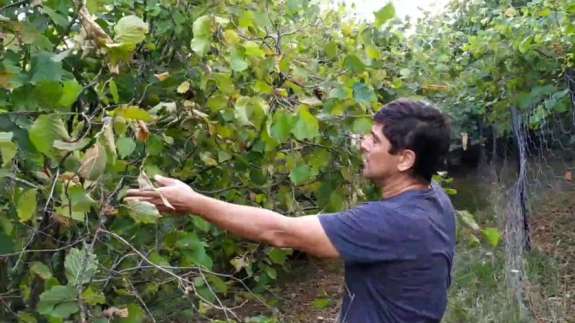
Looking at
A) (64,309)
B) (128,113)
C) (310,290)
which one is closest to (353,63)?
(128,113)

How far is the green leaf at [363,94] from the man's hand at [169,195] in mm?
875

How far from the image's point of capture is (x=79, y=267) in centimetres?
208

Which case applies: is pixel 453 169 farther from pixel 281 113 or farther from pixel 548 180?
pixel 281 113

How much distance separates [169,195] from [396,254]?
2.13ft

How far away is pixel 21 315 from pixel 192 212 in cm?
73

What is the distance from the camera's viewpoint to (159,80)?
3.09 m

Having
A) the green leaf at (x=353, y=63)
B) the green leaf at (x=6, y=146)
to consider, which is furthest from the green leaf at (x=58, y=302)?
the green leaf at (x=353, y=63)

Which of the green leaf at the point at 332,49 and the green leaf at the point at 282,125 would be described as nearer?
the green leaf at the point at 282,125

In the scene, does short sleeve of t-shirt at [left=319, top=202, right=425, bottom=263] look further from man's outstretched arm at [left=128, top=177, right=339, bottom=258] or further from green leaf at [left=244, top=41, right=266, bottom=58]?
green leaf at [left=244, top=41, right=266, bottom=58]

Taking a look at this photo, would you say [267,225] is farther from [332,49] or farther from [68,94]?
[332,49]

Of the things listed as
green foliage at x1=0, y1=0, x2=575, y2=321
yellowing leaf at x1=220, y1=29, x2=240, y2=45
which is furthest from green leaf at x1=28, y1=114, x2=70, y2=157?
yellowing leaf at x1=220, y1=29, x2=240, y2=45

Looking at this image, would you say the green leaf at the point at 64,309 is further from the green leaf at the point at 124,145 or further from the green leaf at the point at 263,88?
the green leaf at the point at 263,88

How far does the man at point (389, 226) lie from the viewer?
2301mm

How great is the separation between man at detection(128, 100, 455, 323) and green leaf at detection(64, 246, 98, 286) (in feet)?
0.83
